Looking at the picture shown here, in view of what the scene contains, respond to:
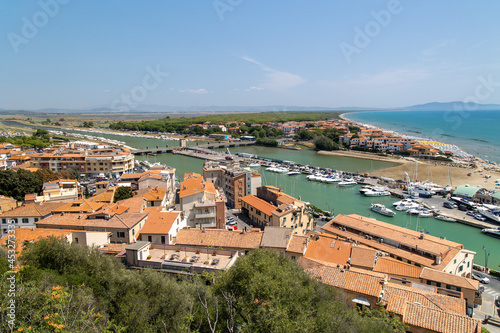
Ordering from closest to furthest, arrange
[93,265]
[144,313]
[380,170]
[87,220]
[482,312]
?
1. [144,313]
2. [93,265]
3. [482,312]
4. [87,220]
5. [380,170]

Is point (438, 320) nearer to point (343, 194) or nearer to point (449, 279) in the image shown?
point (449, 279)

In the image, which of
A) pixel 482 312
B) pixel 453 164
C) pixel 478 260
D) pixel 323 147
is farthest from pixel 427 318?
pixel 323 147

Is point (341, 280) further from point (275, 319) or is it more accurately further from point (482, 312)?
point (482, 312)

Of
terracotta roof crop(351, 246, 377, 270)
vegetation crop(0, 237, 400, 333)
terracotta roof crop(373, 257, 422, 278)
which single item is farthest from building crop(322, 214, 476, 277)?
vegetation crop(0, 237, 400, 333)

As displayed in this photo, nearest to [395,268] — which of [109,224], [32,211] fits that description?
[109,224]

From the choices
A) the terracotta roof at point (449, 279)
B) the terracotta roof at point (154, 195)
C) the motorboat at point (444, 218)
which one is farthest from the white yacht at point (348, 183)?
the terracotta roof at point (449, 279)

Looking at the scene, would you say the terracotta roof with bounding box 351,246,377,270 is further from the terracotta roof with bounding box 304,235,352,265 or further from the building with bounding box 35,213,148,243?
the building with bounding box 35,213,148,243
